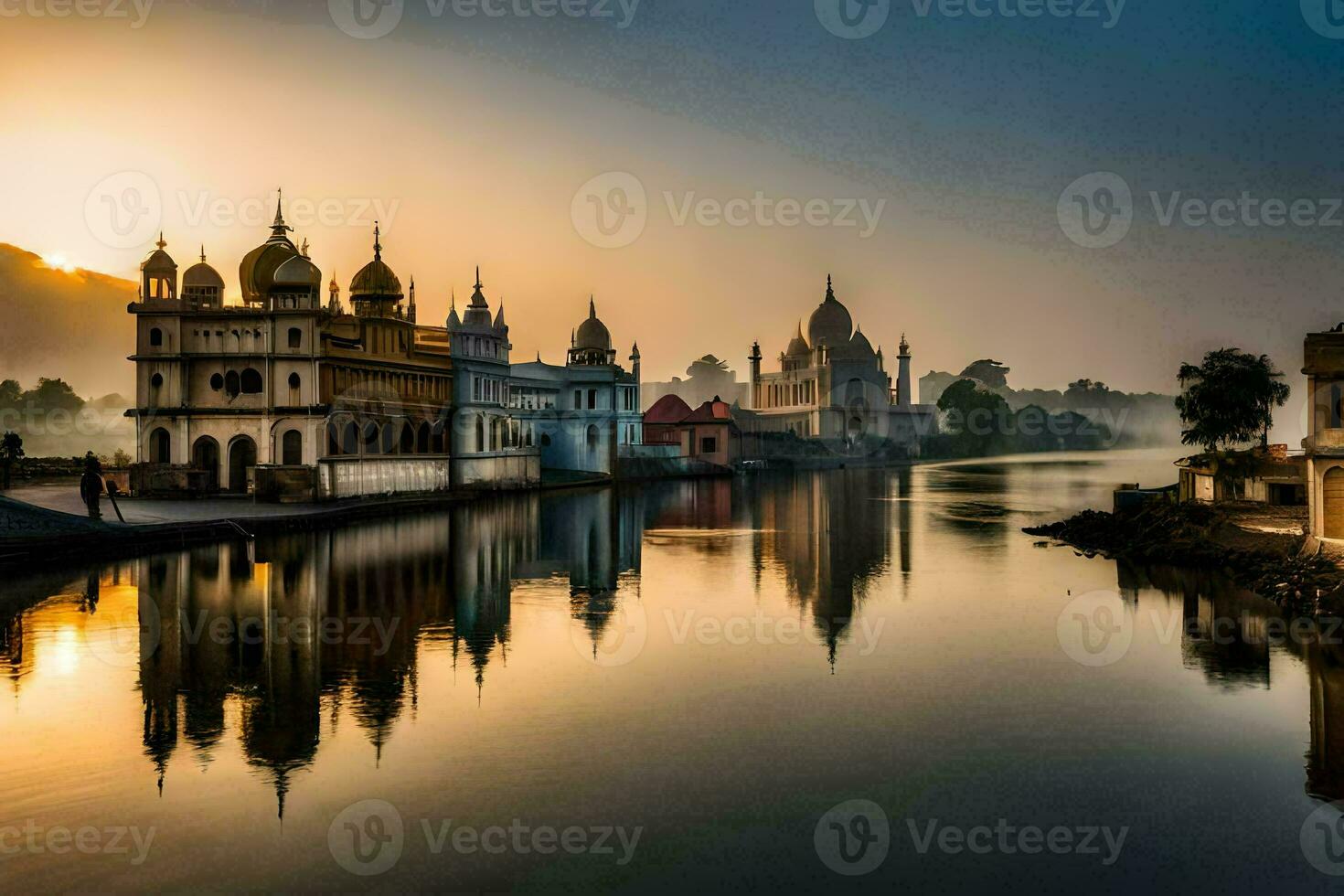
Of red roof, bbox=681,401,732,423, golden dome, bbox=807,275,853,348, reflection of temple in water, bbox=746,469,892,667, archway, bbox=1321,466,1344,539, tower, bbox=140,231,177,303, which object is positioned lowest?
reflection of temple in water, bbox=746,469,892,667

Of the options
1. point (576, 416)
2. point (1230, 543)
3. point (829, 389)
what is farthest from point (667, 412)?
point (1230, 543)

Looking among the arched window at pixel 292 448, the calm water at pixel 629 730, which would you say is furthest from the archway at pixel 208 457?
the calm water at pixel 629 730

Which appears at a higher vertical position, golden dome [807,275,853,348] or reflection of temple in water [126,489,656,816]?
golden dome [807,275,853,348]

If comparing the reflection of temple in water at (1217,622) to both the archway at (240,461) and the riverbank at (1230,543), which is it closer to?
the riverbank at (1230,543)

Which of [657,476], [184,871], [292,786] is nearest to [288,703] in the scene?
[292,786]

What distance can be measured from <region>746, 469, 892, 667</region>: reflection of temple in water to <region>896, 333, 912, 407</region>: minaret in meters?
75.8

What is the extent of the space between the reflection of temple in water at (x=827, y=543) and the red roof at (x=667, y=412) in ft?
84.2

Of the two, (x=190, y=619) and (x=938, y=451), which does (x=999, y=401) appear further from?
(x=190, y=619)

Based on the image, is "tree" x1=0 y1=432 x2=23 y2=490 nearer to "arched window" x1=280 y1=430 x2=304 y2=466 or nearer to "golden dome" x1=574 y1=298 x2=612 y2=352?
"arched window" x1=280 y1=430 x2=304 y2=466

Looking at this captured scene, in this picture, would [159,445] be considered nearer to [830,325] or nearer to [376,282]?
[376,282]

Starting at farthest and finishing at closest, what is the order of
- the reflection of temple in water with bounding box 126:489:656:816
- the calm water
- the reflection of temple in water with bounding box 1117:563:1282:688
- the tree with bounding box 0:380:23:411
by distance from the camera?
the tree with bounding box 0:380:23:411 < the reflection of temple in water with bounding box 1117:563:1282:688 < the reflection of temple in water with bounding box 126:489:656:816 < the calm water

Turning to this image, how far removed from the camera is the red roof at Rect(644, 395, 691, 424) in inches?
3839

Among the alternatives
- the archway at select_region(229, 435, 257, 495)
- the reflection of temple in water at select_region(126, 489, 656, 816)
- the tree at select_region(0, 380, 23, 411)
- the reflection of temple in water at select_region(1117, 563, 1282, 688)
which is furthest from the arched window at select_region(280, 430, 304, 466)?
the tree at select_region(0, 380, 23, 411)

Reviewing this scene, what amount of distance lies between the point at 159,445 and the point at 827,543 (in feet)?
89.5
